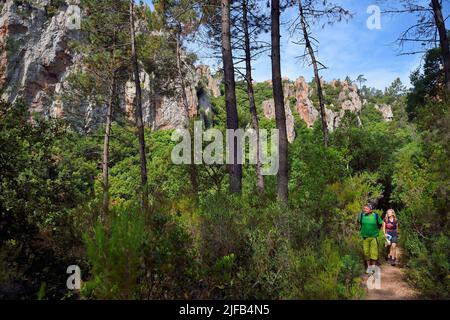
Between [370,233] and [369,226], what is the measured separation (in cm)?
14

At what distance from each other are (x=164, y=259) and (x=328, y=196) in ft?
14.4

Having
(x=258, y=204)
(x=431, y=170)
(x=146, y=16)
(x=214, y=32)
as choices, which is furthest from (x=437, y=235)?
(x=146, y=16)

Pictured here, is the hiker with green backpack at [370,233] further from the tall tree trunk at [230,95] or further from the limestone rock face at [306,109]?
the limestone rock face at [306,109]

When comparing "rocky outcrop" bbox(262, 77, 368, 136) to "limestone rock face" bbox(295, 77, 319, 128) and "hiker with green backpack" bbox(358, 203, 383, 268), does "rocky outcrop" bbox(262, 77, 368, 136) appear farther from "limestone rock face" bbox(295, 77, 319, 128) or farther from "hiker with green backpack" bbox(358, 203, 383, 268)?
"hiker with green backpack" bbox(358, 203, 383, 268)

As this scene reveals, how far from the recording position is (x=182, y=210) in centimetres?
634

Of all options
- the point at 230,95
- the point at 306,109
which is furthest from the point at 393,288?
the point at 306,109


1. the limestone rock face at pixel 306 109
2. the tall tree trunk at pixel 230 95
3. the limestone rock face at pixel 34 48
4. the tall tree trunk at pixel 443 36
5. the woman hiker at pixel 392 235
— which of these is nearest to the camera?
the woman hiker at pixel 392 235

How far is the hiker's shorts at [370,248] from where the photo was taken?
6.45m

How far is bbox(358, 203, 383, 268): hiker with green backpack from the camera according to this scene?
6453 mm

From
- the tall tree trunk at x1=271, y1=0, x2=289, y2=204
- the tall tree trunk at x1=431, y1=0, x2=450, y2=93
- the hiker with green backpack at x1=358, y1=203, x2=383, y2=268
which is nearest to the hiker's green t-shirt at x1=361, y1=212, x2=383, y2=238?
the hiker with green backpack at x1=358, y1=203, x2=383, y2=268

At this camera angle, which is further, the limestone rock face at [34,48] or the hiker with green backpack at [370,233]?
the limestone rock face at [34,48]

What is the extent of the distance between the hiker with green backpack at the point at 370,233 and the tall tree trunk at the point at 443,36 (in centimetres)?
442

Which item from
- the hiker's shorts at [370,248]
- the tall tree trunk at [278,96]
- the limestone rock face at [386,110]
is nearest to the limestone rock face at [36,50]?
the tall tree trunk at [278,96]
